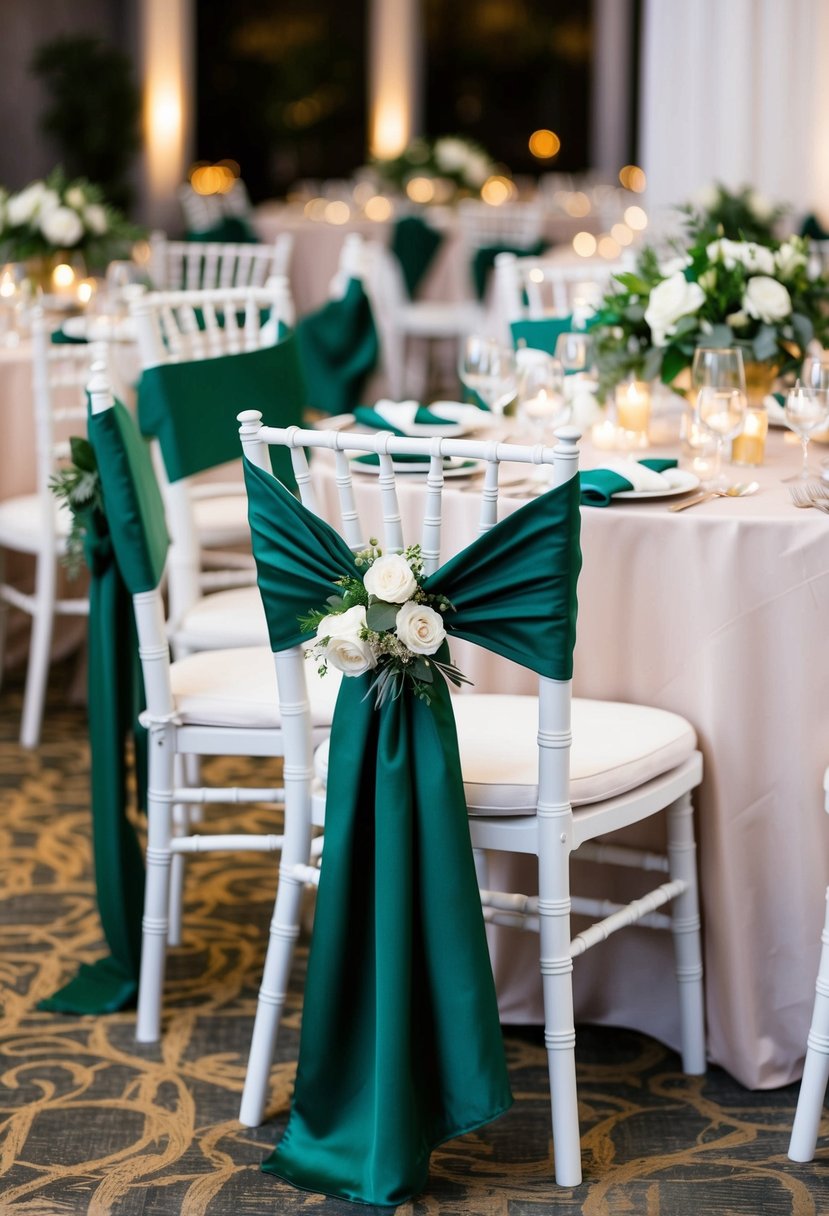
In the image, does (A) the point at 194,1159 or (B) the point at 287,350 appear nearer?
(A) the point at 194,1159

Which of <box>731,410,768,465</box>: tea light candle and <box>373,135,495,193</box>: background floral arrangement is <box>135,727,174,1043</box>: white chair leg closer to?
<box>731,410,768,465</box>: tea light candle

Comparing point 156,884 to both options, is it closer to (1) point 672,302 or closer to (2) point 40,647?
(1) point 672,302

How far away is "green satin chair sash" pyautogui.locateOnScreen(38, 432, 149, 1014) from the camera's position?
2814mm

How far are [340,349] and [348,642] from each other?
3260 millimetres

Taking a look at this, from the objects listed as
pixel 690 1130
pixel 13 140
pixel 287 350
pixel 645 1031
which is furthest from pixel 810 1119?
pixel 13 140

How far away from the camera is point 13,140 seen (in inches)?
450

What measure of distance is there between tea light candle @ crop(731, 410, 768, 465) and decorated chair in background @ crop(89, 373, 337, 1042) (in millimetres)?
881

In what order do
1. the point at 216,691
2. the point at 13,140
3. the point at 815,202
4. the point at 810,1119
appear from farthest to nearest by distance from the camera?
the point at 13,140
the point at 815,202
the point at 216,691
the point at 810,1119

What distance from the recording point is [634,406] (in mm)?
3076

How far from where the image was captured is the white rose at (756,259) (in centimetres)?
305

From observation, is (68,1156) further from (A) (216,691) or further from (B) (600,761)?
(B) (600,761)

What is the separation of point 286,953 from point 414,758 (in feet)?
1.54

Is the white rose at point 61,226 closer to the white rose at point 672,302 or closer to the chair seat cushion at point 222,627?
the chair seat cushion at point 222,627

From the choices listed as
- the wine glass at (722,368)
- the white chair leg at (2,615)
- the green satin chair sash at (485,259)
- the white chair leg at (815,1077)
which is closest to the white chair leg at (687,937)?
the white chair leg at (815,1077)
